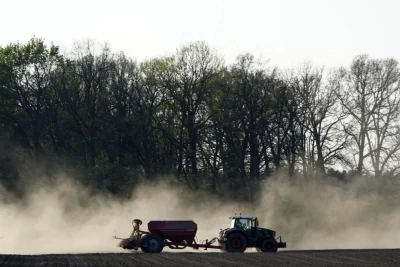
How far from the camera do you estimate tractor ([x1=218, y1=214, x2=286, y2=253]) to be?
47.0 m

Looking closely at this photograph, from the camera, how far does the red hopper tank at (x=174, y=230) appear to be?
46.9 meters

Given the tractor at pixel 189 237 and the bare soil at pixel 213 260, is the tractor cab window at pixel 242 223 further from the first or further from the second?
the bare soil at pixel 213 260

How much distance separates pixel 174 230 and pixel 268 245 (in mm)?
5372

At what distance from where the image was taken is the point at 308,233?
2712 inches

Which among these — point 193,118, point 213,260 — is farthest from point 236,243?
point 193,118

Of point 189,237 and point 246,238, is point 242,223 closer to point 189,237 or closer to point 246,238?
point 246,238

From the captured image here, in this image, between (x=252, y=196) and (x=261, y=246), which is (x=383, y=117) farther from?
(x=261, y=246)

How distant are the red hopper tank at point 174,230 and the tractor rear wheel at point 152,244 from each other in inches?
30.6

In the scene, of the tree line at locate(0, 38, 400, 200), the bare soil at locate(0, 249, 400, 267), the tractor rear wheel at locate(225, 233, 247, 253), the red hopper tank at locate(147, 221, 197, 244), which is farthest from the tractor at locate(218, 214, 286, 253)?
the tree line at locate(0, 38, 400, 200)

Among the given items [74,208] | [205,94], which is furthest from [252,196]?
[74,208]

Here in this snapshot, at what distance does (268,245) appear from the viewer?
47594 millimetres

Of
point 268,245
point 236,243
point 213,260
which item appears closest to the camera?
point 213,260

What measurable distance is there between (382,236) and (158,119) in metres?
27.2

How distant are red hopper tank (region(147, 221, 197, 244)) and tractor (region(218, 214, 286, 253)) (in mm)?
1898
